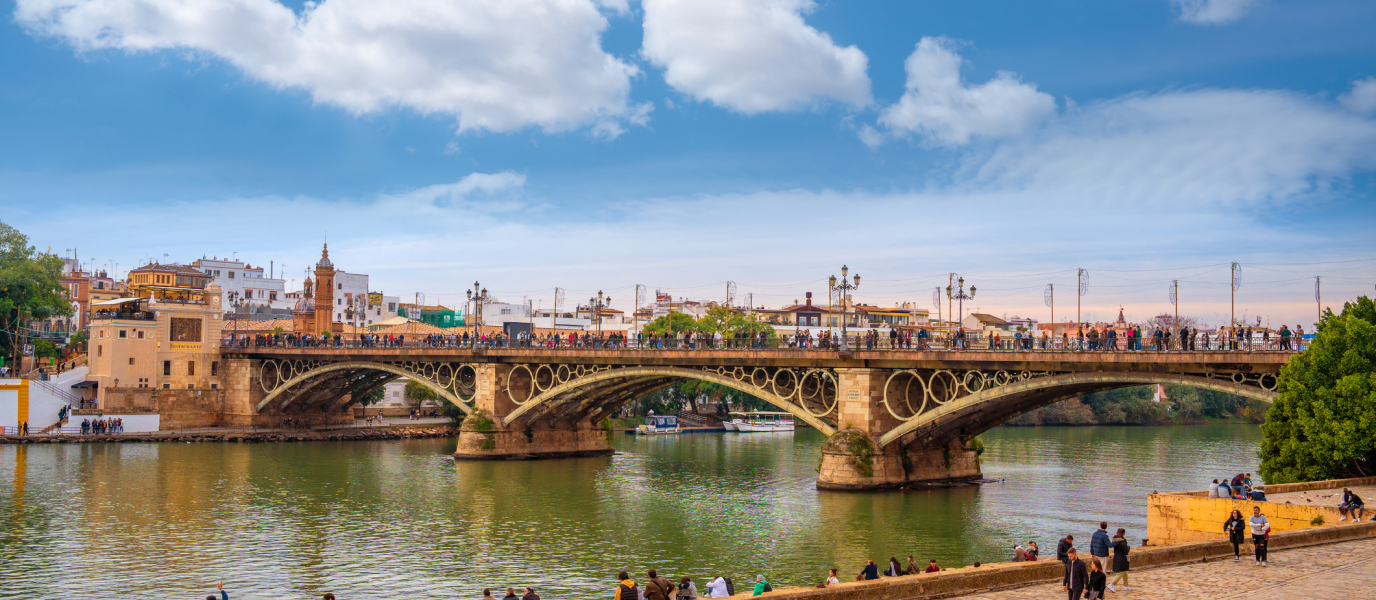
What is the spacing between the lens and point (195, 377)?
76000mm

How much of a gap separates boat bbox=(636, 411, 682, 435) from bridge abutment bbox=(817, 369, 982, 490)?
38246mm

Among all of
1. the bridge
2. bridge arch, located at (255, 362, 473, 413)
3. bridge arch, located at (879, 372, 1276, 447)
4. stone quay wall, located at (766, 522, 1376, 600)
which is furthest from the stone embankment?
stone quay wall, located at (766, 522, 1376, 600)

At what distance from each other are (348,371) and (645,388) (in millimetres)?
24728

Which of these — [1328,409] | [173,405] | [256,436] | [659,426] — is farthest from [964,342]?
[173,405]

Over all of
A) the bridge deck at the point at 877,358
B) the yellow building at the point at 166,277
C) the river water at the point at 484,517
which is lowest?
the river water at the point at 484,517

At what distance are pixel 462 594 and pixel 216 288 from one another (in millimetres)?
57456

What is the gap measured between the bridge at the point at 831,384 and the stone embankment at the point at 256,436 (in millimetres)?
3642

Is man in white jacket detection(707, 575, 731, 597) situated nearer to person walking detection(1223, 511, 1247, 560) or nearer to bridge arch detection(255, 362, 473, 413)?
person walking detection(1223, 511, 1247, 560)

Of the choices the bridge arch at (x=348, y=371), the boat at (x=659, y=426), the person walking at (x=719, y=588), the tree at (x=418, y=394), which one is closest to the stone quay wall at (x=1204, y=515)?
the person walking at (x=719, y=588)

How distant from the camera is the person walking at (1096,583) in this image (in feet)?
56.7

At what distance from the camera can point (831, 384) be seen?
164 feet

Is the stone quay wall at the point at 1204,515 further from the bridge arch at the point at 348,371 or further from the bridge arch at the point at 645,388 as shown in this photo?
the bridge arch at the point at 348,371

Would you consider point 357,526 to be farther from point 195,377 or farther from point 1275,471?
point 195,377

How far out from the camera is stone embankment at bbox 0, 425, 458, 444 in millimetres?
64875
